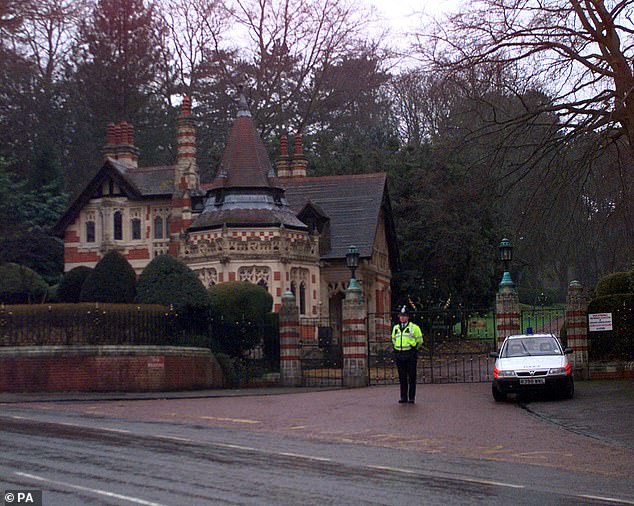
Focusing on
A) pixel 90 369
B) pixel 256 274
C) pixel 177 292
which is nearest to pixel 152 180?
pixel 256 274

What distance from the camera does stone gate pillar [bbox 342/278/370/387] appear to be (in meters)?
29.7

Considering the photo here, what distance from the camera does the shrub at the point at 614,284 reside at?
29.4 metres

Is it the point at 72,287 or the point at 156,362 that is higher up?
the point at 72,287

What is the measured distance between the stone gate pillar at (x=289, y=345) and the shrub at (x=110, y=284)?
4545 mm

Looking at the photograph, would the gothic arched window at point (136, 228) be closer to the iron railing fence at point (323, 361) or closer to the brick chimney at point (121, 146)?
the brick chimney at point (121, 146)

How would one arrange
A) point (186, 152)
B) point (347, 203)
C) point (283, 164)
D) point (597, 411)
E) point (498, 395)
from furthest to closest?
point (283, 164) < point (347, 203) < point (186, 152) < point (498, 395) < point (597, 411)

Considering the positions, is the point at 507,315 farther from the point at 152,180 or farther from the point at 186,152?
the point at 152,180

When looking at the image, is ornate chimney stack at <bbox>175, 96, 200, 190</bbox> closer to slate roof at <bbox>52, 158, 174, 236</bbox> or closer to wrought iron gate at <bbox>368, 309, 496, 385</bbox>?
slate roof at <bbox>52, 158, 174, 236</bbox>

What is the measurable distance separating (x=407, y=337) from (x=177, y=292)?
30.9 feet

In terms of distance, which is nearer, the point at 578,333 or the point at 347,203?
the point at 578,333

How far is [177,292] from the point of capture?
30625 mm

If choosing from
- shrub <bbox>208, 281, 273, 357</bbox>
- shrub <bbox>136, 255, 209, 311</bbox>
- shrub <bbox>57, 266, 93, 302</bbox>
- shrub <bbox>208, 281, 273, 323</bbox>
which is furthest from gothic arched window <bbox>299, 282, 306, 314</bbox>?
shrub <bbox>136, 255, 209, 311</bbox>

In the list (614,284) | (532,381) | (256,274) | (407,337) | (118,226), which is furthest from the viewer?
(118,226)

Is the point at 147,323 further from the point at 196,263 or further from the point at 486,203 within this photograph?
the point at 196,263
